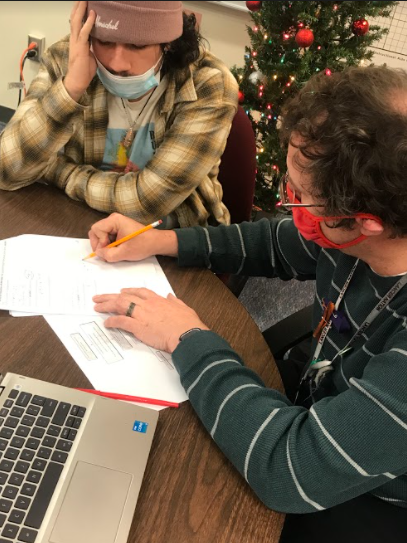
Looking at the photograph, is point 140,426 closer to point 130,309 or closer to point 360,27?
point 130,309

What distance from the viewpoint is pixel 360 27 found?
205cm

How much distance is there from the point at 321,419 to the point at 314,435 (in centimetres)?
3

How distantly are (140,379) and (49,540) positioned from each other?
28 cm

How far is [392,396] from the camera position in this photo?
2.13 ft

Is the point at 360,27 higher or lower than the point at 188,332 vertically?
higher

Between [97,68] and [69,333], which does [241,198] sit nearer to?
[97,68]

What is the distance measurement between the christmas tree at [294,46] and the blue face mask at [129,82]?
1015 millimetres

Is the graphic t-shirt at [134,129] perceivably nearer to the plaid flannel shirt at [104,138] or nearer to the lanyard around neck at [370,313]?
the plaid flannel shirt at [104,138]

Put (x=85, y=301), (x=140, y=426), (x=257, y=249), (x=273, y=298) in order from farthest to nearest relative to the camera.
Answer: (x=273, y=298), (x=257, y=249), (x=85, y=301), (x=140, y=426)

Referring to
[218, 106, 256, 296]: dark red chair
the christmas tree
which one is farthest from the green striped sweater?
the christmas tree

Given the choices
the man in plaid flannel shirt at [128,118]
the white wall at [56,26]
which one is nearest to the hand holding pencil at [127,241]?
the man in plaid flannel shirt at [128,118]

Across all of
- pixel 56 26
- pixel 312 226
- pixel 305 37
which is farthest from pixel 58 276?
pixel 56 26

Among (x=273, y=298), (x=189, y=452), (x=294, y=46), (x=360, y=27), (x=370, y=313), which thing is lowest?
(x=273, y=298)

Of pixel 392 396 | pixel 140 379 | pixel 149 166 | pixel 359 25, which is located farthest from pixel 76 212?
pixel 359 25
